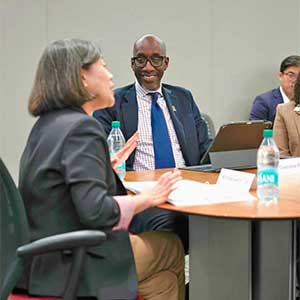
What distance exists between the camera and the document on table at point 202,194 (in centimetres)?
182

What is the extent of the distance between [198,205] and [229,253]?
0.30m

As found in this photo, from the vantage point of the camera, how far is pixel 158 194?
5.57 feet

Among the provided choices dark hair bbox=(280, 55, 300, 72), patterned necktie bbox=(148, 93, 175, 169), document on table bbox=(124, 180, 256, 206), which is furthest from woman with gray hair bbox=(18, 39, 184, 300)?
dark hair bbox=(280, 55, 300, 72)

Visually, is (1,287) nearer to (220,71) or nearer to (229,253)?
(229,253)

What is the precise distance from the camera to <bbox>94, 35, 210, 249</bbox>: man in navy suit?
290cm

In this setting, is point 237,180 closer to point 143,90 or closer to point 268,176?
point 268,176

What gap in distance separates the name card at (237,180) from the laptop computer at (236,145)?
11.2 inches

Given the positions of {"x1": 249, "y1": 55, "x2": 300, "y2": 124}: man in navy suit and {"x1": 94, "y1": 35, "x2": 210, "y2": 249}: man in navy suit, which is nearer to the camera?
{"x1": 94, "y1": 35, "x2": 210, "y2": 249}: man in navy suit

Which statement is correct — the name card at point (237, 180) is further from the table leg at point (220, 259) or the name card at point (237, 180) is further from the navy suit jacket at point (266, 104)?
the navy suit jacket at point (266, 104)

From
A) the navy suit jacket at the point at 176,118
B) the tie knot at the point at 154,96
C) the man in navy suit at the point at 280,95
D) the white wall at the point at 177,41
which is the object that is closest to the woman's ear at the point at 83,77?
the navy suit jacket at the point at 176,118

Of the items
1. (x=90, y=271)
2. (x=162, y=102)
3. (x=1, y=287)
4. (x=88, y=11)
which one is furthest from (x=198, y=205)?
(x=88, y=11)

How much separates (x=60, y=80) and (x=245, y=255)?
92 centimetres

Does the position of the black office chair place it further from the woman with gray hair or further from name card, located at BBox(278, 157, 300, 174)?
name card, located at BBox(278, 157, 300, 174)

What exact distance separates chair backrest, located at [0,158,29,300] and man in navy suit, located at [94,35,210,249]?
4.52 feet
